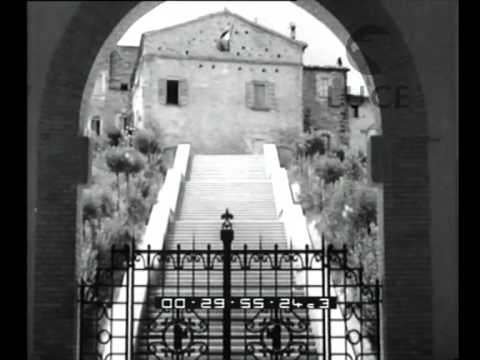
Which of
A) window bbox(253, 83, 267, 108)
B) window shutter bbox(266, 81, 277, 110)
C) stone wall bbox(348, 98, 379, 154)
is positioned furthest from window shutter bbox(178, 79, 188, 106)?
stone wall bbox(348, 98, 379, 154)

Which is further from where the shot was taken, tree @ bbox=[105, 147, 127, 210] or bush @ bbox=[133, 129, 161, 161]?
bush @ bbox=[133, 129, 161, 161]

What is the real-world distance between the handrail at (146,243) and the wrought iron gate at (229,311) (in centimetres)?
3

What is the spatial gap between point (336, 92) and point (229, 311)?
95.5 feet

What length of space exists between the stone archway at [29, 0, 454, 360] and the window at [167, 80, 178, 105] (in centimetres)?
2439

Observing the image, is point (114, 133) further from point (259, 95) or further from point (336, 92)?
point (336, 92)

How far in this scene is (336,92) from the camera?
3525 centimetres

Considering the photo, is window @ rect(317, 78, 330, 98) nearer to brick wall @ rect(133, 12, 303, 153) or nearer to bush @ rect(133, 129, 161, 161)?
brick wall @ rect(133, 12, 303, 153)

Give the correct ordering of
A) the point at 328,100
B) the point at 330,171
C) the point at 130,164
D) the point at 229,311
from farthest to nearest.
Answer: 1. the point at 328,100
2. the point at 330,171
3. the point at 130,164
4. the point at 229,311

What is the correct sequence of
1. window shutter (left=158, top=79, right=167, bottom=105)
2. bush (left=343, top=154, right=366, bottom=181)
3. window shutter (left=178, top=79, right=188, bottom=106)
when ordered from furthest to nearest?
window shutter (left=178, top=79, right=188, bottom=106) → window shutter (left=158, top=79, right=167, bottom=105) → bush (left=343, top=154, right=366, bottom=181)

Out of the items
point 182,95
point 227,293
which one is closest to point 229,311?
point 227,293

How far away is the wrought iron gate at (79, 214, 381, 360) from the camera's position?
7.05 meters

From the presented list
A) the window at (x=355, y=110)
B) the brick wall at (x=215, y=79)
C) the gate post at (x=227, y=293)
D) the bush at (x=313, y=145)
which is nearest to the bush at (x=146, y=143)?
the brick wall at (x=215, y=79)

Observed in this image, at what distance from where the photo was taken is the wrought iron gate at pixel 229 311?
278 inches
